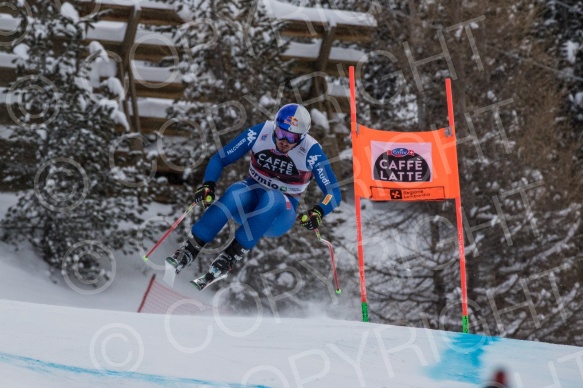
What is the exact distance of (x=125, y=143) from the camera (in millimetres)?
14578

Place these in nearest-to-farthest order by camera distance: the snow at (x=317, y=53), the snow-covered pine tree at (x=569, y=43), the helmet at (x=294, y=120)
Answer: the helmet at (x=294, y=120) → the snow at (x=317, y=53) → the snow-covered pine tree at (x=569, y=43)

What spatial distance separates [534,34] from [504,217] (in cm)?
479

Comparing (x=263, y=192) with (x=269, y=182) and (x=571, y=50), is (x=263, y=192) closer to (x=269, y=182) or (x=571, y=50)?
(x=269, y=182)

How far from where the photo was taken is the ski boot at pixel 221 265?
8.27 metres

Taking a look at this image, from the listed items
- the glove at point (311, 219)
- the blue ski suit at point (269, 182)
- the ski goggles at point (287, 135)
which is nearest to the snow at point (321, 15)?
the blue ski suit at point (269, 182)

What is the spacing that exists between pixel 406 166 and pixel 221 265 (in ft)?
7.32

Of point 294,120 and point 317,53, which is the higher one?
point 294,120

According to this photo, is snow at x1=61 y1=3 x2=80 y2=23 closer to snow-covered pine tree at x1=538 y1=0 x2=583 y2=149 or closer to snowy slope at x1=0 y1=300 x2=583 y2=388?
snowy slope at x1=0 y1=300 x2=583 y2=388

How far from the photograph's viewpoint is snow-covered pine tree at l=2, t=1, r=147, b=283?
13.8 metres

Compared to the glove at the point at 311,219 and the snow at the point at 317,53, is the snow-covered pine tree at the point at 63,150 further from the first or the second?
the glove at the point at 311,219

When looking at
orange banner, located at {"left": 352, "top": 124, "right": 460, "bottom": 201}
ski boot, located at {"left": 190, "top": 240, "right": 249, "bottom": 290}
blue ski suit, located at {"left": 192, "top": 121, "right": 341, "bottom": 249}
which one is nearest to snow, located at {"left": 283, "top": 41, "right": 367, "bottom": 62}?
orange banner, located at {"left": 352, "top": 124, "right": 460, "bottom": 201}

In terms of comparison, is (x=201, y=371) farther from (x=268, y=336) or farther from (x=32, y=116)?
(x=32, y=116)

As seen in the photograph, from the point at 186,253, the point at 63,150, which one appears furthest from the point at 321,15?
the point at 186,253

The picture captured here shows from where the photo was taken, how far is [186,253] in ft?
26.8
